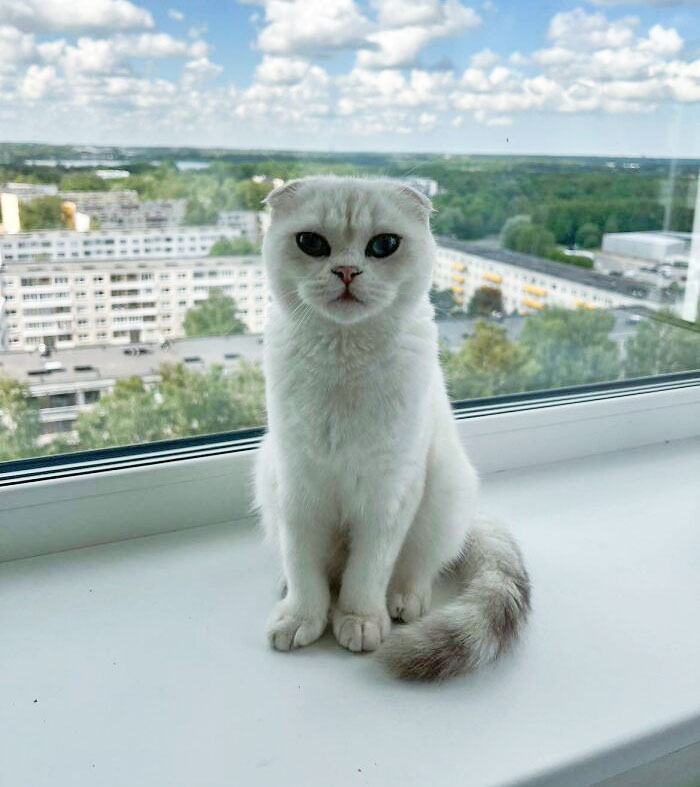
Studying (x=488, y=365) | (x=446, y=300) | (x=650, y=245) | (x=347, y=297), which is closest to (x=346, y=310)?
(x=347, y=297)

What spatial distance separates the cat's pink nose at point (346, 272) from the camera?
800mm

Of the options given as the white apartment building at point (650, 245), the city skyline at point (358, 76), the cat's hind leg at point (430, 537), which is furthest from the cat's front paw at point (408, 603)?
the white apartment building at point (650, 245)

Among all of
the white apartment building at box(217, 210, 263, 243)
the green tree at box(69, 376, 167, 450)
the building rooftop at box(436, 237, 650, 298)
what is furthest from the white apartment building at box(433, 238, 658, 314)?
the green tree at box(69, 376, 167, 450)

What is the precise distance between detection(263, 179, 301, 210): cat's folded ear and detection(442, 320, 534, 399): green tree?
57 centimetres

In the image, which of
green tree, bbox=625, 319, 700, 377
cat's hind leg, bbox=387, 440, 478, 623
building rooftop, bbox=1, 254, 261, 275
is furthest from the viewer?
green tree, bbox=625, 319, 700, 377

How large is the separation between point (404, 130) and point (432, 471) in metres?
0.60

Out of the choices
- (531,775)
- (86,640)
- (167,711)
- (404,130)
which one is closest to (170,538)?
(86,640)

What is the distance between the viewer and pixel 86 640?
0.92 metres

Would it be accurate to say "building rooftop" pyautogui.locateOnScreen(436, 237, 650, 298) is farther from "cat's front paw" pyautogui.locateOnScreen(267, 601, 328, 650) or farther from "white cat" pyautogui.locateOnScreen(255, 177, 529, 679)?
"cat's front paw" pyautogui.locateOnScreen(267, 601, 328, 650)

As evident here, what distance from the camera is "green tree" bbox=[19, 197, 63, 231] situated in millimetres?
1048

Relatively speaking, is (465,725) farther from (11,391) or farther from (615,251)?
(615,251)

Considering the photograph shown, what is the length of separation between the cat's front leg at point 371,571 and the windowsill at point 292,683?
3cm

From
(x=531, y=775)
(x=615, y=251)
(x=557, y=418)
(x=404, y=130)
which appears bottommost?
(x=531, y=775)

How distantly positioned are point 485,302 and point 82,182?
71 cm
